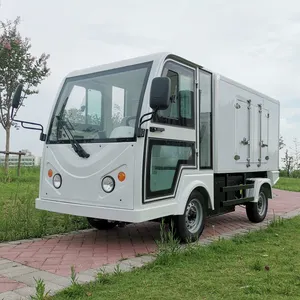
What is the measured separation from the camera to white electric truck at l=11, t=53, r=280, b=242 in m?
4.83

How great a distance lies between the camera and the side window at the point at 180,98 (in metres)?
5.24

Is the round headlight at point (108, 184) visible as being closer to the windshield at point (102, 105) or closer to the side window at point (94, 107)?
the windshield at point (102, 105)

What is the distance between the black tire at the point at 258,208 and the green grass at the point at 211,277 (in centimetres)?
236

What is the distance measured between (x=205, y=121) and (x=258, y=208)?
8.74 feet

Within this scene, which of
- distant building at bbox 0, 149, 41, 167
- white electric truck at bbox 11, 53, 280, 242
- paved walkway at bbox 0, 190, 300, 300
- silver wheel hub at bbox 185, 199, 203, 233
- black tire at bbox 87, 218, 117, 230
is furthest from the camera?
distant building at bbox 0, 149, 41, 167

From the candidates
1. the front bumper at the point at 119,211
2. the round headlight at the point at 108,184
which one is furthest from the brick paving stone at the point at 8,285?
the round headlight at the point at 108,184

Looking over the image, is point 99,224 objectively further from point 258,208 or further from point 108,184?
point 258,208

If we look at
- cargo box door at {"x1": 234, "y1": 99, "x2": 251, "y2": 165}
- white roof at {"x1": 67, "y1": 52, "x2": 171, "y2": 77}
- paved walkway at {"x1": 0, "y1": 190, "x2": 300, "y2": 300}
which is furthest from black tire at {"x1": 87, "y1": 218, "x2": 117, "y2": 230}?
cargo box door at {"x1": 234, "y1": 99, "x2": 251, "y2": 165}

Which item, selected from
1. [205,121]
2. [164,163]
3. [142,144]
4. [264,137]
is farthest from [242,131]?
[142,144]

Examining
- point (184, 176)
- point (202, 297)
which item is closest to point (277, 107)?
point (184, 176)

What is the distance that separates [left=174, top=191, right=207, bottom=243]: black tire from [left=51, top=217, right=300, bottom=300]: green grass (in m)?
0.52

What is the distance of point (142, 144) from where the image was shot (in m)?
4.80

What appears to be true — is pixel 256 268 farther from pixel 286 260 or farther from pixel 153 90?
pixel 153 90

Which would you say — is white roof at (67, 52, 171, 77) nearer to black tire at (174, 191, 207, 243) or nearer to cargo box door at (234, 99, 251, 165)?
black tire at (174, 191, 207, 243)
